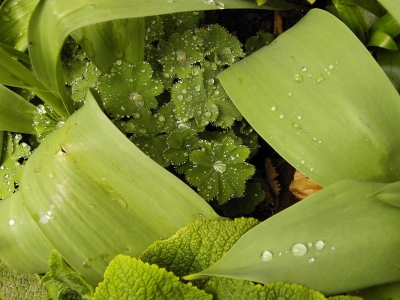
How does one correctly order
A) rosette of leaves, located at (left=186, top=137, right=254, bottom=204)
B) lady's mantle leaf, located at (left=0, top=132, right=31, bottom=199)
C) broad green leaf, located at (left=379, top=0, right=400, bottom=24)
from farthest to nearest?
lady's mantle leaf, located at (left=0, top=132, right=31, bottom=199), rosette of leaves, located at (left=186, top=137, right=254, bottom=204), broad green leaf, located at (left=379, top=0, right=400, bottom=24)

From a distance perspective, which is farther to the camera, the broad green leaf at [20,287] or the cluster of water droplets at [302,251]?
the broad green leaf at [20,287]

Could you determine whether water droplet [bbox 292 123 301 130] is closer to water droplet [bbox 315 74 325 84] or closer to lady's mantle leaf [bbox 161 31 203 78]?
water droplet [bbox 315 74 325 84]

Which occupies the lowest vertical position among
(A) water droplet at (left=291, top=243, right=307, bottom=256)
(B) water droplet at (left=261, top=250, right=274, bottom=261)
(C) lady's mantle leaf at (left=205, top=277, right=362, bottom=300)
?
(C) lady's mantle leaf at (left=205, top=277, right=362, bottom=300)

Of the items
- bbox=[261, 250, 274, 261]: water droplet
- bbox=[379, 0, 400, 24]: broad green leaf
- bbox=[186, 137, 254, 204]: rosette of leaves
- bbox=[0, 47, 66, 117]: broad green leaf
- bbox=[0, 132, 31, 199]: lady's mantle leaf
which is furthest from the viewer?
bbox=[0, 132, 31, 199]: lady's mantle leaf

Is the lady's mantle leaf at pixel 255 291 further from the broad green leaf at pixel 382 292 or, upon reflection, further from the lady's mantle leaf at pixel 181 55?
the lady's mantle leaf at pixel 181 55

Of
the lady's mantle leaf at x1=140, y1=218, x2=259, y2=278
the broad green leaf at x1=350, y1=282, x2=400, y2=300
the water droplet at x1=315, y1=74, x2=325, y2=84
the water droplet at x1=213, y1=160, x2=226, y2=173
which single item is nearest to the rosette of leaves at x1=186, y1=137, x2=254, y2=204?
the water droplet at x1=213, y1=160, x2=226, y2=173

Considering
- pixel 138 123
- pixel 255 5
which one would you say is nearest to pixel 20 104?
pixel 138 123

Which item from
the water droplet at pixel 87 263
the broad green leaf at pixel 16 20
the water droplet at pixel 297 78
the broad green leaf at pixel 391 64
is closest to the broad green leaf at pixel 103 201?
the water droplet at pixel 87 263

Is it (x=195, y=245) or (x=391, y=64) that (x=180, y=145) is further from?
(x=391, y=64)

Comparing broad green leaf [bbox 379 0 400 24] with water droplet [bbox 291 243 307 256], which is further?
broad green leaf [bbox 379 0 400 24]
